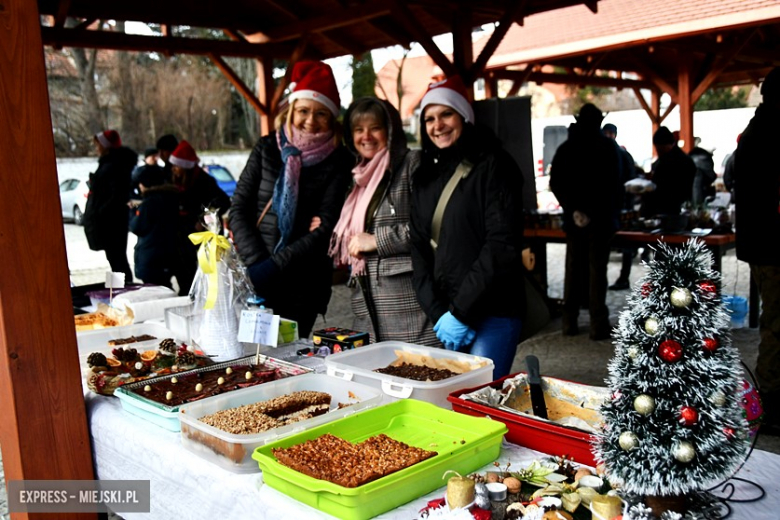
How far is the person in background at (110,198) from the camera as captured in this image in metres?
5.88

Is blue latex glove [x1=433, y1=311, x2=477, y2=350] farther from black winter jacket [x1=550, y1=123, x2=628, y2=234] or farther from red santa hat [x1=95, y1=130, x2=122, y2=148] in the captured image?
red santa hat [x1=95, y1=130, x2=122, y2=148]

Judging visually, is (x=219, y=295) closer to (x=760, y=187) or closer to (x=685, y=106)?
(x=760, y=187)

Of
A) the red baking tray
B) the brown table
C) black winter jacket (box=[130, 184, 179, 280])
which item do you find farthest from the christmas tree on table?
black winter jacket (box=[130, 184, 179, 280])

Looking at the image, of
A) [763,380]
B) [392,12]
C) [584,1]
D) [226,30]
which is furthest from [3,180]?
[226,30]

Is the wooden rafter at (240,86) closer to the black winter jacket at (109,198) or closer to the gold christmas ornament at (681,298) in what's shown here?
the black winter jacket at (109,198)

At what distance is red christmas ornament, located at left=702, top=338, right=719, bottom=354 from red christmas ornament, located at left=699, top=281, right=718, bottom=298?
71 mm

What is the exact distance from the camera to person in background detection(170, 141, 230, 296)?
529 centimetres

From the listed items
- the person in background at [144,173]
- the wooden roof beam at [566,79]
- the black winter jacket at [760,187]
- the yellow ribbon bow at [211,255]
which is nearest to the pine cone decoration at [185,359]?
the yellow ribbon bow at [211,255]

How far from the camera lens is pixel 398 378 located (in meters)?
1.83

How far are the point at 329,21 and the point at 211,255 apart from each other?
5.69 metres

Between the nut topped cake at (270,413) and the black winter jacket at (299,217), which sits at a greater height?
the black winter jacket at (299,217)

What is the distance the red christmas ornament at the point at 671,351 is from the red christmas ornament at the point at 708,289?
97 mm

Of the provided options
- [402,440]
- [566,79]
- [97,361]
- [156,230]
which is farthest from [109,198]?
[566,79]

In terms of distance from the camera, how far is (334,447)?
1.46 meters
